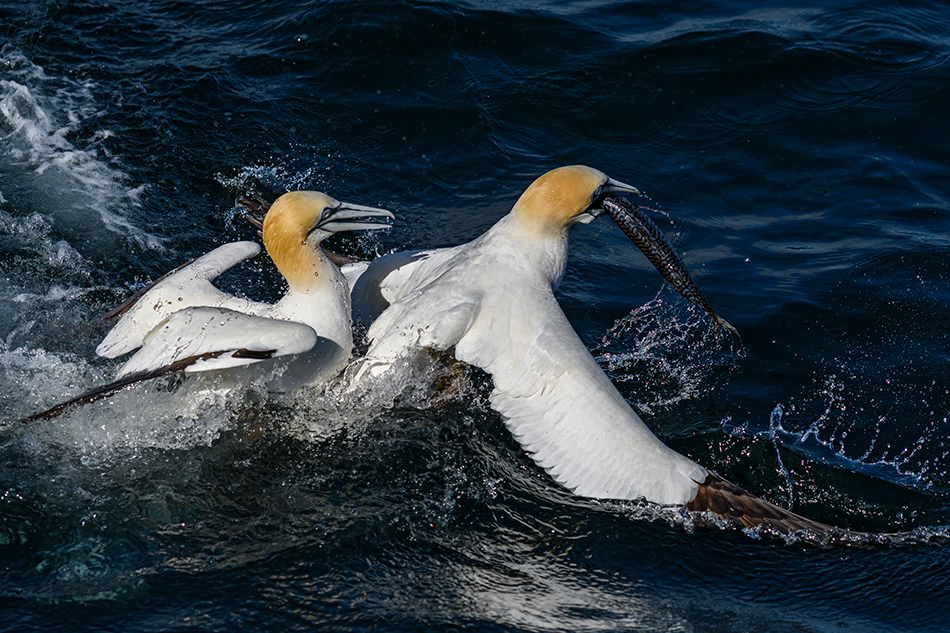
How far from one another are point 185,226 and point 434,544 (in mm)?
4180

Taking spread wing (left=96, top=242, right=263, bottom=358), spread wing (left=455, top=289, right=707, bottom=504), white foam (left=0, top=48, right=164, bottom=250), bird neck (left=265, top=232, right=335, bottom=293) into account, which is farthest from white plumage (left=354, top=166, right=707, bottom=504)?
white foam (left=0, top=48, right=164, bottom=250)

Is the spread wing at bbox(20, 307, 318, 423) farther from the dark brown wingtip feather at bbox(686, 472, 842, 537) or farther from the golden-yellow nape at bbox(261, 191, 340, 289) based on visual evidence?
the dark brown wingtip feather at bbox(686, 472, 842, 537)

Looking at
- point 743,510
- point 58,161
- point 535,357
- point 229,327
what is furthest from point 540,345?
point 58,161

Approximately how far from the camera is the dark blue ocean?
199 inches

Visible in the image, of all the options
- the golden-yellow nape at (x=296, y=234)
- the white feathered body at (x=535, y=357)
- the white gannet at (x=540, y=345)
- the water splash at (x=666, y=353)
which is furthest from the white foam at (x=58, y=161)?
the water splash at (x=666, y=353)

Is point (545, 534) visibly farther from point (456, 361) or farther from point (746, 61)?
point (746, 61)

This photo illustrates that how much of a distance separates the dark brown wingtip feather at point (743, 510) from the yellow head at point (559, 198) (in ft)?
6.44

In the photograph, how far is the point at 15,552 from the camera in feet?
16.5

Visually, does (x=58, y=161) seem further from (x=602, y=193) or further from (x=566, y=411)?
(x=566, y=411)

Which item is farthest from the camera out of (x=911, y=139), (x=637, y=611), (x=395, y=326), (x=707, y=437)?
(x=911, y=139)

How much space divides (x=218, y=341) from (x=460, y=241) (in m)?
3.82

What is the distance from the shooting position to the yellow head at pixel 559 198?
614 centimetres

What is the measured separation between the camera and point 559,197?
20.2 ft

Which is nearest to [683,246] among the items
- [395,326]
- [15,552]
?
[395,326]
